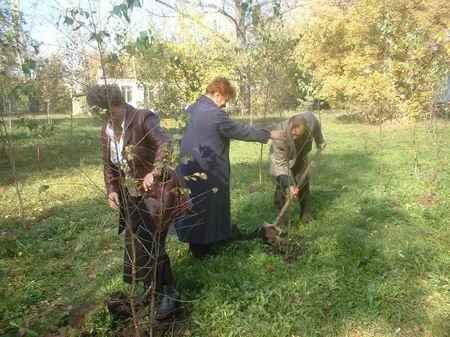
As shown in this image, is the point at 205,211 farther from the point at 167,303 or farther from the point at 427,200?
the point at 427,200

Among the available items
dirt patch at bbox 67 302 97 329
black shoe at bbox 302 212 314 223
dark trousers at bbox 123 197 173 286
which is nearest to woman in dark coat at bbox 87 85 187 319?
dark trousers at bbox 123 197 173 286

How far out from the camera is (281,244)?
12.8ft

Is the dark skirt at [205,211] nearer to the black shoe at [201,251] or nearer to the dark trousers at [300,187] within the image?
the black shoe at [201,251]

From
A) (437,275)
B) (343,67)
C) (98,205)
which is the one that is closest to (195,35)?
(343,67)

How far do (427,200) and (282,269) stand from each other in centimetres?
285

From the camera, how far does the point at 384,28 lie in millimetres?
7504

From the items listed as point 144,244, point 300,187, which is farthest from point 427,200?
point 144,244

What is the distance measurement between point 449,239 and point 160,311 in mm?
3016

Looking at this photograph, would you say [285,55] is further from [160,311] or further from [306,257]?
[160,311]

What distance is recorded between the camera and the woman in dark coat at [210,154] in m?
3.45

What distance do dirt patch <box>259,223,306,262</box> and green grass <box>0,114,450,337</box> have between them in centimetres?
8

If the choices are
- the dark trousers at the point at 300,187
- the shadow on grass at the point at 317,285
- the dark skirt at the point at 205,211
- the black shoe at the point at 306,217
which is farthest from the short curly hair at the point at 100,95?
the black shoe at the point at 306,217

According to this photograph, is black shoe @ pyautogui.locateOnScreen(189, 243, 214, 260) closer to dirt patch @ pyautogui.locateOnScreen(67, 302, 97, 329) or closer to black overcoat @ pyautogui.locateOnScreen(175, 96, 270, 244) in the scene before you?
black overcoat @ pyautogui.locateOnScreen(175, 96, 270, 244)

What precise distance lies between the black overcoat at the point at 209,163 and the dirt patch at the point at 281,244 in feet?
1.74
